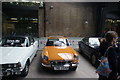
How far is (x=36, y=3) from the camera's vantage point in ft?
45.9

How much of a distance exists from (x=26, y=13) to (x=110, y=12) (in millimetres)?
12448

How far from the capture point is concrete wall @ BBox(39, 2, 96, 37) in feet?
49.8

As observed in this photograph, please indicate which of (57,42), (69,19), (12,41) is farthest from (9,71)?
(69,19)

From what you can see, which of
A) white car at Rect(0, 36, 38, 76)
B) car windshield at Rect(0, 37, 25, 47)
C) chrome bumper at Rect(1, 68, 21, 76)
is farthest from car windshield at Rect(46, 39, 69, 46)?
chrome bumper at Rect(1, 68, 21, 76)

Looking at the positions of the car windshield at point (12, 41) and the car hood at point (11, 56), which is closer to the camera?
the car hood at point (11, 56)

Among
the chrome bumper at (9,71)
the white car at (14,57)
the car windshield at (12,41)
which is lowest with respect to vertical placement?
the chrome bumper at (9,71)

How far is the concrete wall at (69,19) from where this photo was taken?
598 inches

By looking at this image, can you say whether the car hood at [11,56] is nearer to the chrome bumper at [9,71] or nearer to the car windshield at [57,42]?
the chrome bumper at [9,71]

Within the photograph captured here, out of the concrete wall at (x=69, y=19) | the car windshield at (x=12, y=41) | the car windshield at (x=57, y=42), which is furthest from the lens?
the concrete wall at (x=69, y=19)

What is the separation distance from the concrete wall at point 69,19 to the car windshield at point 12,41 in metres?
10.3

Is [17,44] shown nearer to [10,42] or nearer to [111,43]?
[10,42]

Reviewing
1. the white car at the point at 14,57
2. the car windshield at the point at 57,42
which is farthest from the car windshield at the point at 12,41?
the car windshield at the point at 57,42

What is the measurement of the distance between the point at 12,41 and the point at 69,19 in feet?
39.3

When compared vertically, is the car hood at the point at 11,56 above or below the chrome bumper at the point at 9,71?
above
